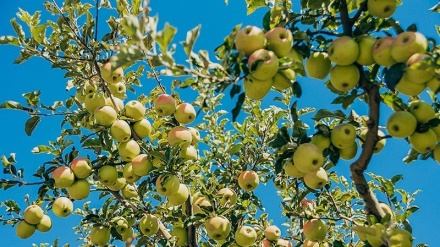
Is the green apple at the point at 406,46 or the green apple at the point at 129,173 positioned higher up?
the green apple at the point at 129,173

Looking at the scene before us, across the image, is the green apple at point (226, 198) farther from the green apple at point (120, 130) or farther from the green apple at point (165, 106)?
the green apple at point (120, 130)

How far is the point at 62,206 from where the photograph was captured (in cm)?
466

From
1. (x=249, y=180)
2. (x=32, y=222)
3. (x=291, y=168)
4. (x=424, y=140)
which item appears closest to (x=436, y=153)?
(x=424, y=140)

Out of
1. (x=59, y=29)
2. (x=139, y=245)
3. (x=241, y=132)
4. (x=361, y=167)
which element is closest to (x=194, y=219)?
(x=139, y=245)

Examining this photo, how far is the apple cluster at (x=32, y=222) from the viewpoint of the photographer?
476 cm

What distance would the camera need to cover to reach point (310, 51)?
325 centimetres

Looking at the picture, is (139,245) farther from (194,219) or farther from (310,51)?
(310,51)

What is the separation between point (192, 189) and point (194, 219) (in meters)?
1.33

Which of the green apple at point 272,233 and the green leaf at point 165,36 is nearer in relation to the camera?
the green leaf at point 165,36

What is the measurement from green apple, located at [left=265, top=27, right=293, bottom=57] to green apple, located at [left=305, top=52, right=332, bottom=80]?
0.40 meters

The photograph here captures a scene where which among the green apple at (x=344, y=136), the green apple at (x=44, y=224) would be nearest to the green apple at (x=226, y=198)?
the green apple at (x=44, y=224)

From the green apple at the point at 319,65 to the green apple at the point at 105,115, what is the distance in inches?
74.0

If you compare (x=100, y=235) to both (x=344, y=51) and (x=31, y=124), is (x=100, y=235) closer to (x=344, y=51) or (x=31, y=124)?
(x=31, y=124)

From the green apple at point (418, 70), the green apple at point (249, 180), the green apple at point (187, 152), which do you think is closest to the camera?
the green apple at point (418, 70)
